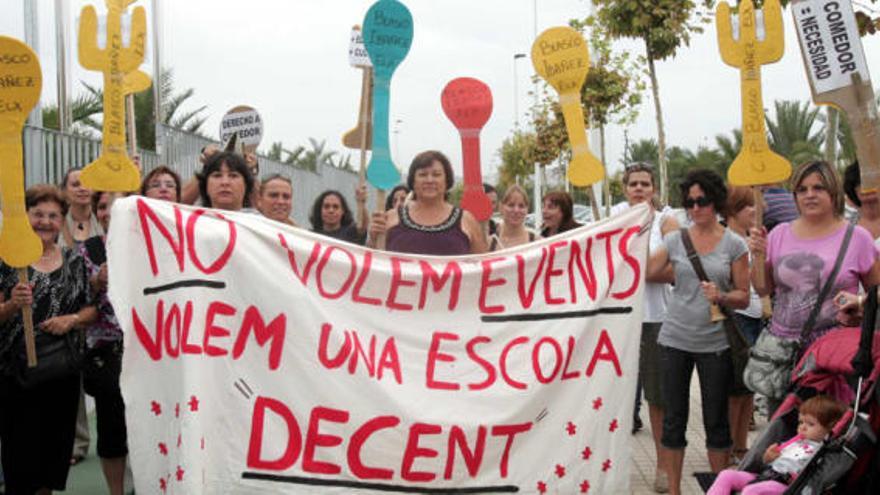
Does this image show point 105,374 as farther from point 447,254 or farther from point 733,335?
point 733,335

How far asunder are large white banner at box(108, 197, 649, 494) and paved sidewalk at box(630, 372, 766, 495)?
6.96ft

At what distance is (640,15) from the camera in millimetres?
13086

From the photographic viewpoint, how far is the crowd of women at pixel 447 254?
507 cm

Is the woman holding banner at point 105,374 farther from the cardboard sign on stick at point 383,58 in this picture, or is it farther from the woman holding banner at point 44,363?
the cardboard sign on stick at point 383,58

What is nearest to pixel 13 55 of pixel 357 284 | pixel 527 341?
pixel 357 284

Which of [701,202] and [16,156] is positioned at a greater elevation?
[16,156]

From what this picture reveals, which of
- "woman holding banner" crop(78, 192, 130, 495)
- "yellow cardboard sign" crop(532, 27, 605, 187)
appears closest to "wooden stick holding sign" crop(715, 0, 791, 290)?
"yellow cardboard sign" crop(532, 27, 605, 187)

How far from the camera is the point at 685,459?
734cm

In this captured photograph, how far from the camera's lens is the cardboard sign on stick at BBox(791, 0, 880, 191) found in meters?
4.66

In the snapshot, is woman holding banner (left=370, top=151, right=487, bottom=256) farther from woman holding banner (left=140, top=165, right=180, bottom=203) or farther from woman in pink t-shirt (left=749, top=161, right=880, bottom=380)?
woman in pink t-shirt (left=749, top=161, right=880, bottom=380)

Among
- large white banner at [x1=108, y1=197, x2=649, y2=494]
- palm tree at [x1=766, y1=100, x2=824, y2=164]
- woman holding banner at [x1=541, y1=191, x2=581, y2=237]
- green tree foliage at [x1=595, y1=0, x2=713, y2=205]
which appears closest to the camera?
large white banner at [x1=108, y1=197, x2=649, y2=494]

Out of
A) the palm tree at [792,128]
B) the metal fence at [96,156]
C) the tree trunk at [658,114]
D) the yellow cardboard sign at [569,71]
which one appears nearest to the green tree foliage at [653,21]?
the tree trunk at [658,114]

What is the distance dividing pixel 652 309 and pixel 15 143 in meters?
3.86

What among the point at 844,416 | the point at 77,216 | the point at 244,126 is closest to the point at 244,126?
the point at 244,126
